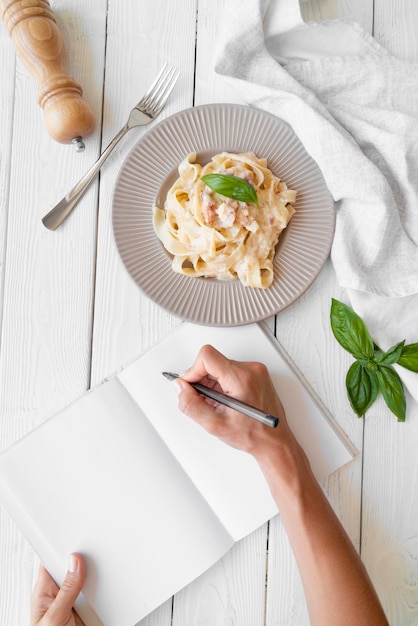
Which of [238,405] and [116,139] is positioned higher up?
[116,139]

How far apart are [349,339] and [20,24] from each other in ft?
2.87

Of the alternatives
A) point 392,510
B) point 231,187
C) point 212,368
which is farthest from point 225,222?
point 392,510

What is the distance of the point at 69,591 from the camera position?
125 centimetres

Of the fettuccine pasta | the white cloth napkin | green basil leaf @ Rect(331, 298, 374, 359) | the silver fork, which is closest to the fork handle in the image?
the silver fork

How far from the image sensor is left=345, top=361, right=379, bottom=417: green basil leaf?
1.33 metres

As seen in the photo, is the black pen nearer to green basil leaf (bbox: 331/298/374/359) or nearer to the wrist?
the wrist

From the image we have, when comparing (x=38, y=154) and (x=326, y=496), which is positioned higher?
(x=38, y=154)

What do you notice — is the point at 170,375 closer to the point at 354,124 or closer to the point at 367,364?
the point at 367,364

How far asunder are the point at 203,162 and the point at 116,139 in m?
0.18

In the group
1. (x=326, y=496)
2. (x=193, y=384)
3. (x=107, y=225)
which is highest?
(x=107, y=225)

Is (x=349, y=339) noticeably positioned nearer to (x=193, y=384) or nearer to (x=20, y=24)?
(x=193, y=384)

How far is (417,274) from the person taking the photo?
1.30 meters

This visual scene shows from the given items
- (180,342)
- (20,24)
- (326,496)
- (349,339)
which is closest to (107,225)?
(180,342)

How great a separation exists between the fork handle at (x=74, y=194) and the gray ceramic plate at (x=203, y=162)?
0.06 metres
